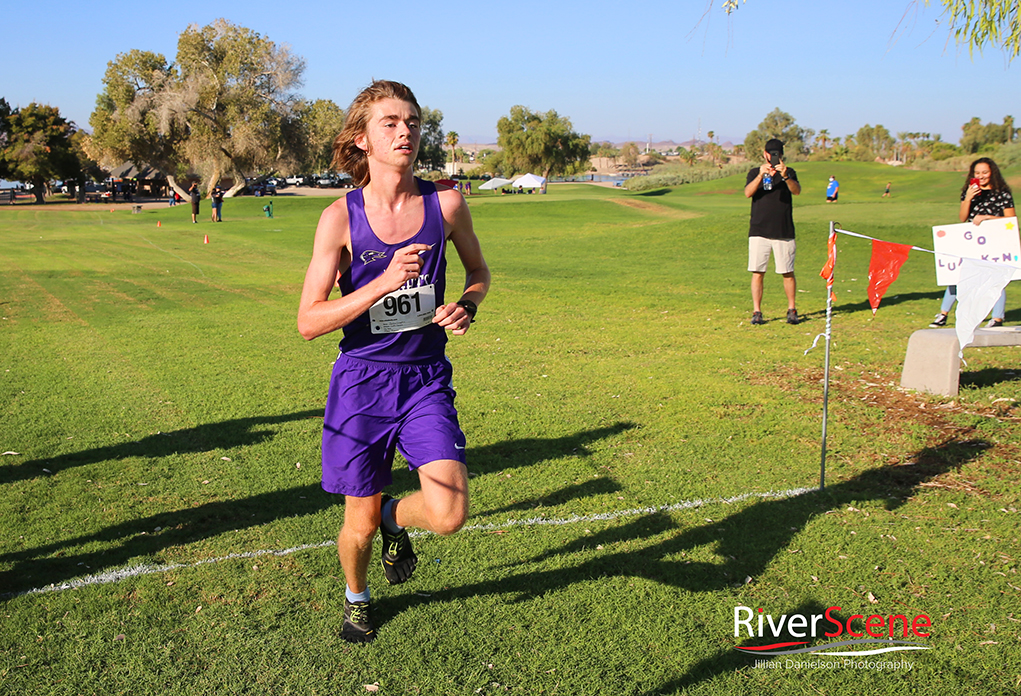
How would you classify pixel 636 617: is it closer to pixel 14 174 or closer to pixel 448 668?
pixel 448 668

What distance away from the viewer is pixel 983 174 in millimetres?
9555

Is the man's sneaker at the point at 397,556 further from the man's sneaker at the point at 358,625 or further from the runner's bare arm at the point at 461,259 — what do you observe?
the runner's bare arm at the point at 461,259

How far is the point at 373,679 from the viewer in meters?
3.26

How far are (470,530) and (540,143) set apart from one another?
96303 mm

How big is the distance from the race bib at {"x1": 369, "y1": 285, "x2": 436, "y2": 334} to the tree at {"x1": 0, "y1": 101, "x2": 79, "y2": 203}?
85701 mm

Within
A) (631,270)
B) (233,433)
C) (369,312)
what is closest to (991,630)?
(369,312)

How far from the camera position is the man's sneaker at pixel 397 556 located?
12.1 feet

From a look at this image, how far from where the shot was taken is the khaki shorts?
1100cm

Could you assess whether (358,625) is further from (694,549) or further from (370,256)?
(694,549)

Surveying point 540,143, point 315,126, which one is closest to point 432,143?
point 540,143

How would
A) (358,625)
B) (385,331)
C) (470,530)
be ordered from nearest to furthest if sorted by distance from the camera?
(385,331)
(358,625)
(470,530)

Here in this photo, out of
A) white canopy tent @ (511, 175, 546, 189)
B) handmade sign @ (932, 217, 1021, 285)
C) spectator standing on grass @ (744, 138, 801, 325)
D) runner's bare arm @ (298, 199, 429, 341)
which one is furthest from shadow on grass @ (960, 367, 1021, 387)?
white canopy tent @ (511, 175, 546, 189)

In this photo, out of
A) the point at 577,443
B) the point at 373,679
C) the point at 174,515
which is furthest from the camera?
the point at 577,443

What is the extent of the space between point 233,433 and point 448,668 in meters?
3.90
